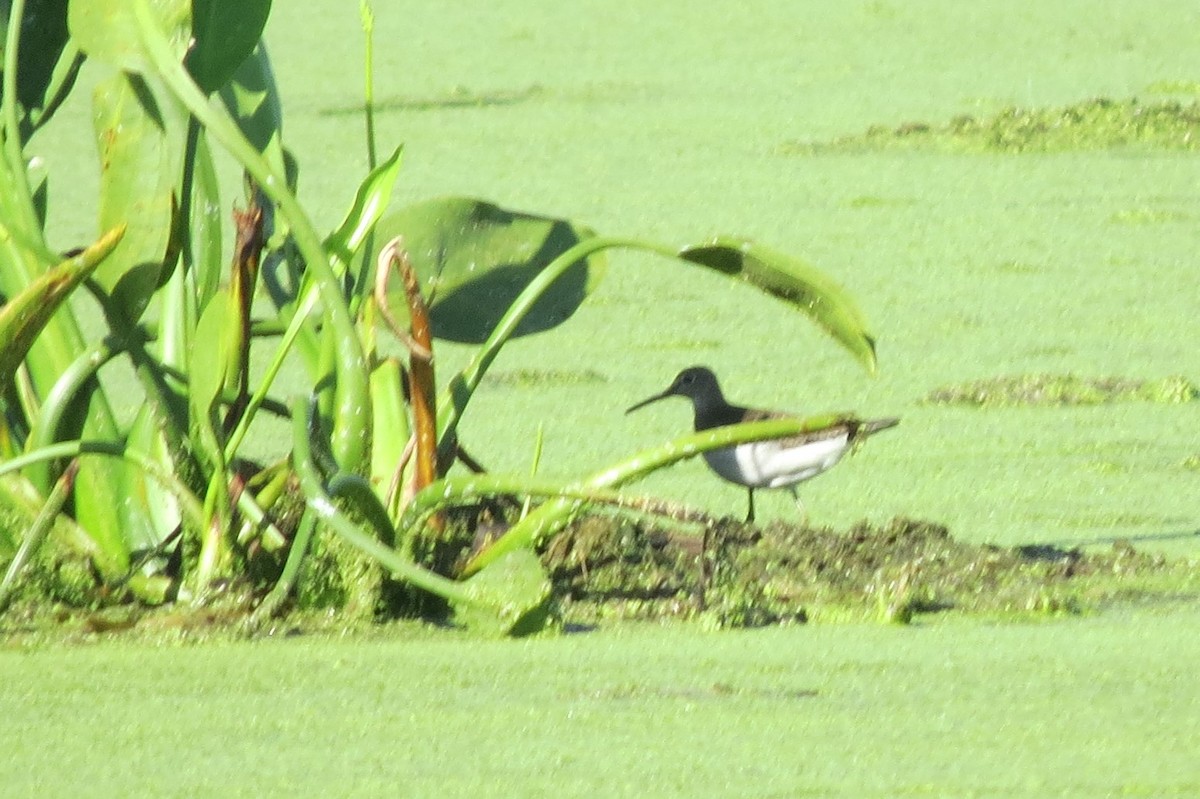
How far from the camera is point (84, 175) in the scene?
528 cm

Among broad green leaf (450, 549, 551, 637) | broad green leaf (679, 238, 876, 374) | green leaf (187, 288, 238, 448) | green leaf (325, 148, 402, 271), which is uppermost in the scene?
green leaf (325, 148, 402, 271)

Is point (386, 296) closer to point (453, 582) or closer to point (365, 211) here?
point (365, 211)

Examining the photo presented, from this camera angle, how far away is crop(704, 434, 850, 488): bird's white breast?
2893 mm

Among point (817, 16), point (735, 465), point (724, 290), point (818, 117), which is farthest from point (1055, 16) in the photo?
point (735, 465)

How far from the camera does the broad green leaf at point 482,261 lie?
105 inches

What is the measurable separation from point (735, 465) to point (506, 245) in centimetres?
49

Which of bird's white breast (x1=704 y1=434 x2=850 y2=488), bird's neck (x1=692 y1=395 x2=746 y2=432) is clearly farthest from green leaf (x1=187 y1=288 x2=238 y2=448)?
bird's neck (x1=692 y1=395 x2=746 y2=432)

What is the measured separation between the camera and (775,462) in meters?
2.90

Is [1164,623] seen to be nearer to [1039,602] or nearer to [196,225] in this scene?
[1039,602]

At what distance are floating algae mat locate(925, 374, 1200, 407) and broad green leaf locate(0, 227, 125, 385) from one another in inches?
62.7

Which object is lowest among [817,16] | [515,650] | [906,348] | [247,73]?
[515,650]

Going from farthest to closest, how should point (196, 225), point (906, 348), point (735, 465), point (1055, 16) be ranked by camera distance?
point (1055, 16)
point (906, 348)
point (735, 465)
point (196, 225)

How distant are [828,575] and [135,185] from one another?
859mm

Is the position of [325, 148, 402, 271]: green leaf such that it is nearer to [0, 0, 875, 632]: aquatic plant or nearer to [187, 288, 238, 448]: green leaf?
[0, 0, 875, 632]: aquatic plant
